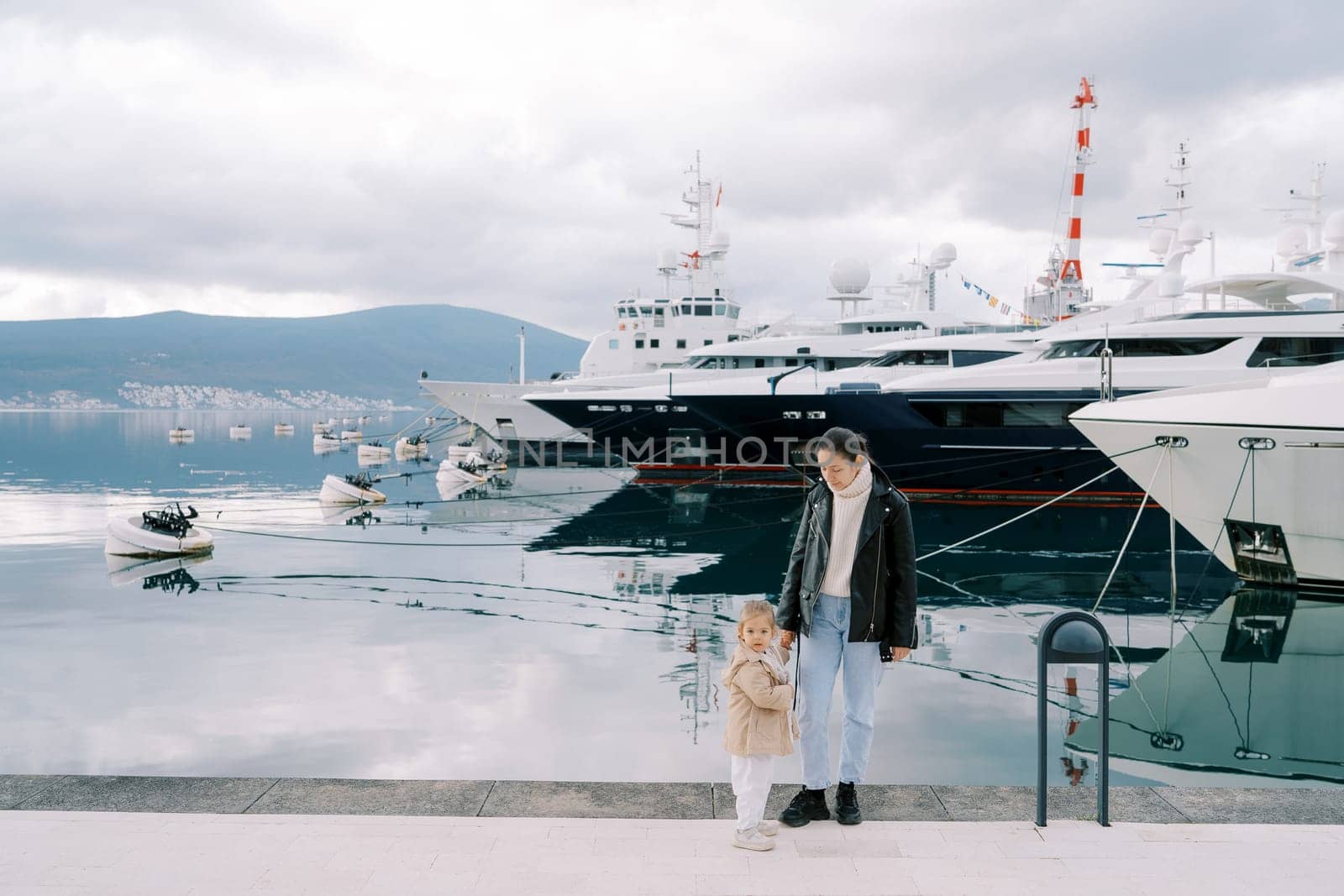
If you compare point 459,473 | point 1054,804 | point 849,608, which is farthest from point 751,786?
point 459,473

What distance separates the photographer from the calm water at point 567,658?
6910mm

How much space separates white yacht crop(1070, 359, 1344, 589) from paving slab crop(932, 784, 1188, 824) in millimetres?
7218

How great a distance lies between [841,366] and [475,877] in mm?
33644

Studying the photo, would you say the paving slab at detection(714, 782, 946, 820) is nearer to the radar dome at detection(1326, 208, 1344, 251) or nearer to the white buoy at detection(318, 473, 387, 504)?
the white buoy at detection(318, 473, 387, 504)

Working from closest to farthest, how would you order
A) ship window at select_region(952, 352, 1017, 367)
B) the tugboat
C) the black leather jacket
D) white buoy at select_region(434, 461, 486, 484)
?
the black leather jacket → the tugboat → ship window at select_region(952, 352, 1017, 367) → white buoy at select_region(434, 461, 486, 484)

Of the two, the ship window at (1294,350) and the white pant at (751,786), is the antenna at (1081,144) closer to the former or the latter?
the ship window at (1294,350)

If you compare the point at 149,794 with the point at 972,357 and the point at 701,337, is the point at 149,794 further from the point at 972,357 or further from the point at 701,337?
the point at 701,337

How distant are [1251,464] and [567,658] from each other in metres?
8.69

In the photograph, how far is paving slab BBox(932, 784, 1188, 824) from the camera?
439cm

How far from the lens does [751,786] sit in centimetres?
398

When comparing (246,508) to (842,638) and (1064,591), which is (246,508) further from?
(842,638)

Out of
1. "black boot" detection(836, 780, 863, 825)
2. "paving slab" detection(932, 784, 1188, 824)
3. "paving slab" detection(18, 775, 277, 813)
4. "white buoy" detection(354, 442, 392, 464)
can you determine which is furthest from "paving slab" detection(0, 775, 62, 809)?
"white buoy" detection(354, 442, 392, 464)

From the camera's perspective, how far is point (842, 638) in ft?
14.4

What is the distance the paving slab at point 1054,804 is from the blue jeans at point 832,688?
548 millimetres
